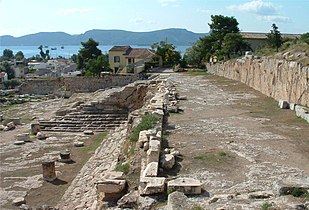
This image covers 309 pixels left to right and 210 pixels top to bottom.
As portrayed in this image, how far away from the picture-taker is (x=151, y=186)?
641 cm

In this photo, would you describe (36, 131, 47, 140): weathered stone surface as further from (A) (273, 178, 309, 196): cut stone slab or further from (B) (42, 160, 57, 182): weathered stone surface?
(A) (273, 178, 309, 196): cut stone slab

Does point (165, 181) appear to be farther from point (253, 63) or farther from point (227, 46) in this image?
point (227, 46)

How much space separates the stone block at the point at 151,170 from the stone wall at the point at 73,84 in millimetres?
39110

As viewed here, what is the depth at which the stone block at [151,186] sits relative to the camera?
6.40 metres

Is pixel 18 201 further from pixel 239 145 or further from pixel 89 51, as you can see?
pixel 89 51

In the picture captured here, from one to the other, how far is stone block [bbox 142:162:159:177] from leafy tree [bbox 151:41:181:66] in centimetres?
4444

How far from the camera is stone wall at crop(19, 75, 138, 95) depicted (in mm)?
47781

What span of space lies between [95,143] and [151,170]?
559 inches

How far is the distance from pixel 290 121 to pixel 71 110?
1849cm

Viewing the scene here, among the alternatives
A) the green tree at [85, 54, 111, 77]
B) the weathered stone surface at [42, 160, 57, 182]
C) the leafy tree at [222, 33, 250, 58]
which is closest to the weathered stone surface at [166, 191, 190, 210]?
the weathered stone surface at [42, 160, 57, 182]

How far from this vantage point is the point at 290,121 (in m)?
11.9

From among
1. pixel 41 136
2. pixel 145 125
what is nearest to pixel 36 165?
pixel 41 136

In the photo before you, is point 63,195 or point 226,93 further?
point 226,93

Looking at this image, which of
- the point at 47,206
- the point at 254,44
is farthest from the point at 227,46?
the point at 47,206
